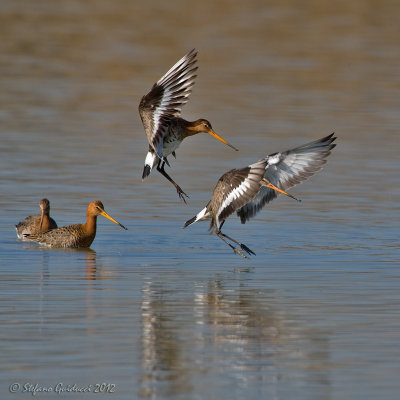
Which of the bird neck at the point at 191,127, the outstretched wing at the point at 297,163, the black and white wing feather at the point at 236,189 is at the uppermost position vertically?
the bird neck at the point at 191,127

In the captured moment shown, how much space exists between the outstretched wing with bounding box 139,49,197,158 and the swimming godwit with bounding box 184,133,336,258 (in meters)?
Answer: 0.87

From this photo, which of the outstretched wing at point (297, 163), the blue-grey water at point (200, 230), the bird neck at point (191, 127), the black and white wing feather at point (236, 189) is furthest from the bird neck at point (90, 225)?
the outstretched wing at point (297, 163)

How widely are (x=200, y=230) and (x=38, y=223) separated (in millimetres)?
1866

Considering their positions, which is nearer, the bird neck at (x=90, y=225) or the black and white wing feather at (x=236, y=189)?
the black and white wing feather at (x=236, y=189)

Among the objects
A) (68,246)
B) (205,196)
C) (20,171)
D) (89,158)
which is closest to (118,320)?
(68,246)

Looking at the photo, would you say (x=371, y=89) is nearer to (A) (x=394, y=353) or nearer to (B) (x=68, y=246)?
(B) (x=68, y=246)

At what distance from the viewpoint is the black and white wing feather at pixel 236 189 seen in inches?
474

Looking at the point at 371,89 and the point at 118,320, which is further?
the point at 371,89

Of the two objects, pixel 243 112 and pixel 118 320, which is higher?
pixel 243 112

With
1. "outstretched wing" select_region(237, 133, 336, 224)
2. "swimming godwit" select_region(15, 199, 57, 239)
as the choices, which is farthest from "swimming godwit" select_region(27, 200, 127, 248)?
"outstretched wing" select_region(237, 133, 336, 224)

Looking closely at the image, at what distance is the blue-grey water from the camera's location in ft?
26.9

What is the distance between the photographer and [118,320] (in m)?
9.48

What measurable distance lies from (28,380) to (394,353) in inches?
99.2

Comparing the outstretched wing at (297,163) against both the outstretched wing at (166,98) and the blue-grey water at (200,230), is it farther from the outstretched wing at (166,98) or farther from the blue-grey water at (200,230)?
the outstretched wing at (166,98)
